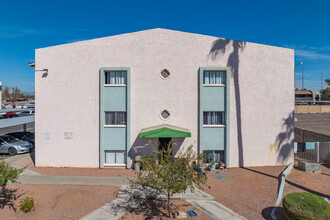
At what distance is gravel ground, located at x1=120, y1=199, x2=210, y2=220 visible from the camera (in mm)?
8500

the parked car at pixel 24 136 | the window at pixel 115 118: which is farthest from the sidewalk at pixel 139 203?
the parked car at pixel 24 136

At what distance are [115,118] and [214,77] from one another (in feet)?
26.8

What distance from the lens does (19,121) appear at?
17297 millimetres

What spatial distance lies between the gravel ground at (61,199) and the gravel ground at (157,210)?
187cm

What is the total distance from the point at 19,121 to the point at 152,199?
14611 millimetres

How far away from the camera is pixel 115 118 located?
1488 centimetres

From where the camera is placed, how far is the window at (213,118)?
591 inches

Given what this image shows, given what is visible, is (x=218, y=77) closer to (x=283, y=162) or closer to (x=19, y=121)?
(x=283, y=162)

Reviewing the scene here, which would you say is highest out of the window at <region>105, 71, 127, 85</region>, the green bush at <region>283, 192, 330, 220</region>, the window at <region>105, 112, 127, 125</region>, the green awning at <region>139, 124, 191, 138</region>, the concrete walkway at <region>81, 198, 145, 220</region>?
the window at <region>105, 71, 127, 85</region>

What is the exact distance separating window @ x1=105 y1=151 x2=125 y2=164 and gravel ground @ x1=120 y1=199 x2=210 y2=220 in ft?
18.8

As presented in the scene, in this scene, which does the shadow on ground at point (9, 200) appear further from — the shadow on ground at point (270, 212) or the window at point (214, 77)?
the window at point (214, 77)

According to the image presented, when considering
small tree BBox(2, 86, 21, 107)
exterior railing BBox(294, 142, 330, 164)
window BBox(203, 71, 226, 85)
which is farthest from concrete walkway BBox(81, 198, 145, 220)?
small tree BBox(2, 86, 21, 107)

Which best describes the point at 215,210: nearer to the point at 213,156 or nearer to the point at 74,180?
the point at 213,156

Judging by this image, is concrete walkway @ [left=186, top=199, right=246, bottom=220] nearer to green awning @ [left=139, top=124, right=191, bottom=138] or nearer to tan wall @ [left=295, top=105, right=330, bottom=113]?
green awning @ [left=139, top=124, right=191, bottom=138]
